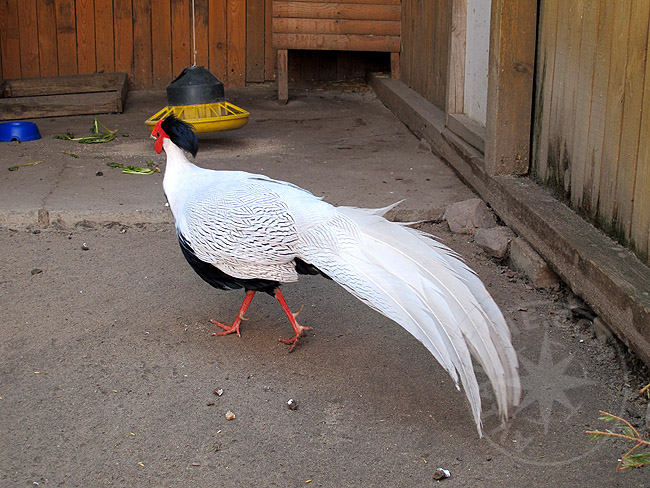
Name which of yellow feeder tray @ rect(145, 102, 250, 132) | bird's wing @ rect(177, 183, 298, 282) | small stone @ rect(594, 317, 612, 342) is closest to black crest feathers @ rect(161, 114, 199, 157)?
bird's wing @ rect(177, 183, 298, 282)

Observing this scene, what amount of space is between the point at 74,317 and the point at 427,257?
72.4 inches

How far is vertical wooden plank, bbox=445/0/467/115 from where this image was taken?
18.9ft

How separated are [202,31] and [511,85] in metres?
5.28

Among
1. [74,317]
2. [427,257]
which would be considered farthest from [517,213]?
[74,317]

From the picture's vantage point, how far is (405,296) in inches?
103

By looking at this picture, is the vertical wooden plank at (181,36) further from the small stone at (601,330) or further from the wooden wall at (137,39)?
Result: the small stone at (601,330)

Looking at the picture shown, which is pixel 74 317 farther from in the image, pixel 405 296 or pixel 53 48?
pixel 53 48

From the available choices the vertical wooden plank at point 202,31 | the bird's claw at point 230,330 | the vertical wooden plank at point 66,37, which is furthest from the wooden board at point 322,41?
the bird's claw at point 230,330

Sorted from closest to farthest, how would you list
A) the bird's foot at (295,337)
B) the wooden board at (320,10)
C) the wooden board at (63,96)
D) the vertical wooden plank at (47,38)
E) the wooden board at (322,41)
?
1. the bird's foot at (295,337)
2. the wooden board at (63,96)
3. the wooden board at (320,10)
4. the wooden board at (322,41)
5. the vertical wooden plank at (47,38)

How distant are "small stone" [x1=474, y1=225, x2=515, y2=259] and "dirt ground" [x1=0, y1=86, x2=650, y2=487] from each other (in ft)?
0.23

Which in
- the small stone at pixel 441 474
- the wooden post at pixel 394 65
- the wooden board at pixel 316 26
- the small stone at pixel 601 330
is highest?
the wooden board at pixel 316 26

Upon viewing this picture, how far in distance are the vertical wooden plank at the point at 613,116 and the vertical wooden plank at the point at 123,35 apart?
6.50 metres

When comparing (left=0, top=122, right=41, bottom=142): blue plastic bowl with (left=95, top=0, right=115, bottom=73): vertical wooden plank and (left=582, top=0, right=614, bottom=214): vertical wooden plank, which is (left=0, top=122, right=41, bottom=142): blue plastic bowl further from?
(left=582, top=0, right=614, bottom=214): vertical wooden plank

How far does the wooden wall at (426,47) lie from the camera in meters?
6.64
